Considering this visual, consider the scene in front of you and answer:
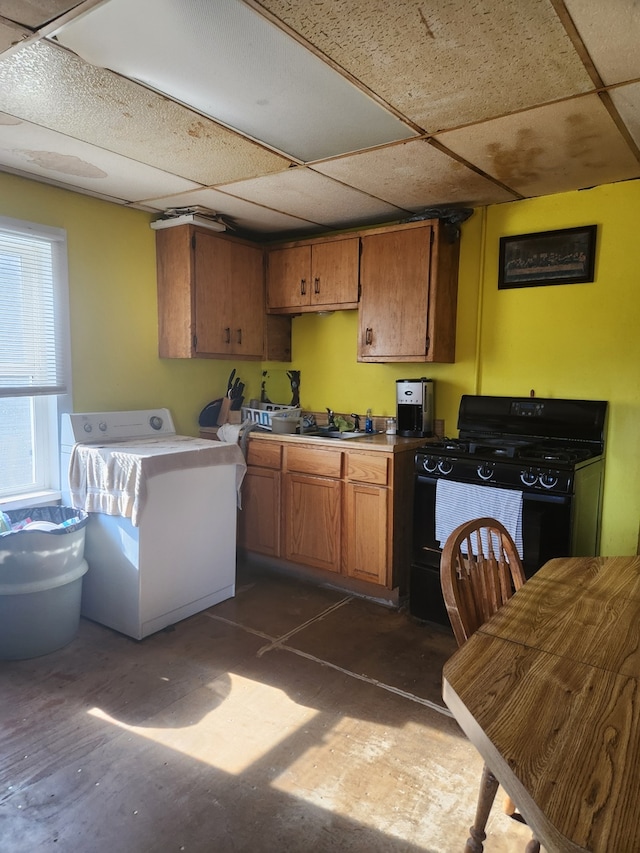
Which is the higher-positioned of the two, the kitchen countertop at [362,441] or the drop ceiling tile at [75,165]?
the drop ceiling tile at [75,165]

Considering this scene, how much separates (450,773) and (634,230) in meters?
2.60

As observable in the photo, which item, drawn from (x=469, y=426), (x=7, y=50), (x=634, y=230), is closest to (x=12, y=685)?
(x=7, y=50)

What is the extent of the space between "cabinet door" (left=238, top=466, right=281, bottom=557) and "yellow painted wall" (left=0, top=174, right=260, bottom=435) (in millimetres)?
638

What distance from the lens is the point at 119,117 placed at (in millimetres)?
2180

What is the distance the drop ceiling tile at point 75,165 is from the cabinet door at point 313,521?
71.4 inches

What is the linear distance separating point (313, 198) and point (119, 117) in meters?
1.25

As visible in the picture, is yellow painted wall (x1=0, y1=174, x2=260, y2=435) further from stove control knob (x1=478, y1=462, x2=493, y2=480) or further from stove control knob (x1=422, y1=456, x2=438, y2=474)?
stove control knob (x1=478, y1=462, x2=493, y2=480)

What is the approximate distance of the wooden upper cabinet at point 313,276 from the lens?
3.63 m

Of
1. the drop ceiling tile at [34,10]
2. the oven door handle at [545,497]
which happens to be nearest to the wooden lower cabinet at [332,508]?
the oven door handle at [545,497]

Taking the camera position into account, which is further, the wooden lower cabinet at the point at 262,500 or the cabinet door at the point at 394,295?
the wooden lower cabinet at the point at 262,500

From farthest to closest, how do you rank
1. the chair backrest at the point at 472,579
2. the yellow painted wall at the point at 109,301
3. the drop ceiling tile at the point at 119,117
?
the yellow painted wall at the point at 109,301 < the drop ceiling tile at the point at 119,117 < the chair backrest at the point at 472,579

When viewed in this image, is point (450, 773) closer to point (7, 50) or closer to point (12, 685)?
point (12, 685)

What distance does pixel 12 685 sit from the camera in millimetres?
2385

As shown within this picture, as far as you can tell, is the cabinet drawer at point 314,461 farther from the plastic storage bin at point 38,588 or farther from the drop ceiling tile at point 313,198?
the drop ceiling tile at point 313,198
